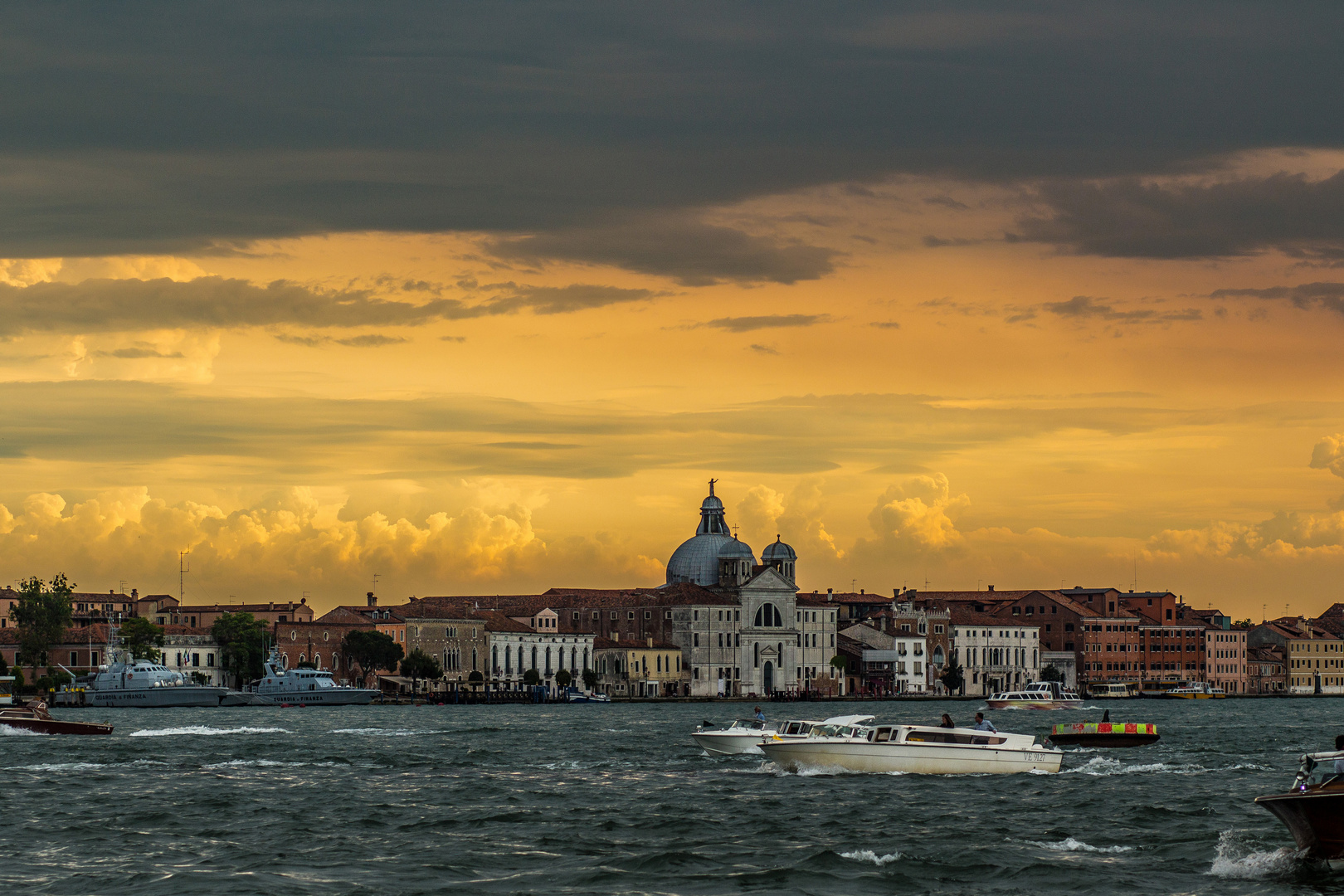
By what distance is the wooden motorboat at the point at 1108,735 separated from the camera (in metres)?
71.4

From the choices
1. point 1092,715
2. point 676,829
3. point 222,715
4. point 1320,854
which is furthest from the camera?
point 1092,715

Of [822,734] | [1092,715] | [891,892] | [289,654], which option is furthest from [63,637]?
[891,892]

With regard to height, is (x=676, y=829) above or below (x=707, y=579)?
below

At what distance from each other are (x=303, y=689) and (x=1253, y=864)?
10650cm

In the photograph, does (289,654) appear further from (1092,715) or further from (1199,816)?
(1199,816)

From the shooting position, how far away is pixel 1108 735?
238 ft

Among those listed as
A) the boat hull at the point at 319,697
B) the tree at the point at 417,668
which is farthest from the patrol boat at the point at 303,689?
the tree at the point at 417,668

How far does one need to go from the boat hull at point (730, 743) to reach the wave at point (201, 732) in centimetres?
2804

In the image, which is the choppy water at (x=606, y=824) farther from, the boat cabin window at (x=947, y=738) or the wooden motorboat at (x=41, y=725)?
the wooden motorboat at (x=41, y=725)

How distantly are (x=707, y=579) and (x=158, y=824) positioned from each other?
143 metres

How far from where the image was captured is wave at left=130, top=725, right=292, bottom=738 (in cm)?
8488

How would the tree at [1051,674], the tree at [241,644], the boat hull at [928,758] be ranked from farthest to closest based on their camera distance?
the tree at [1051,674] → the tree at [241,644] → the boat hull at [928,758]

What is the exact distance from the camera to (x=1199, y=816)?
45750mm

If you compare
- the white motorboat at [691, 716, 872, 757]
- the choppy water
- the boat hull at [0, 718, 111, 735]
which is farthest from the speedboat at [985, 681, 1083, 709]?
the white motorboat at [691, 716, 872, 757]
